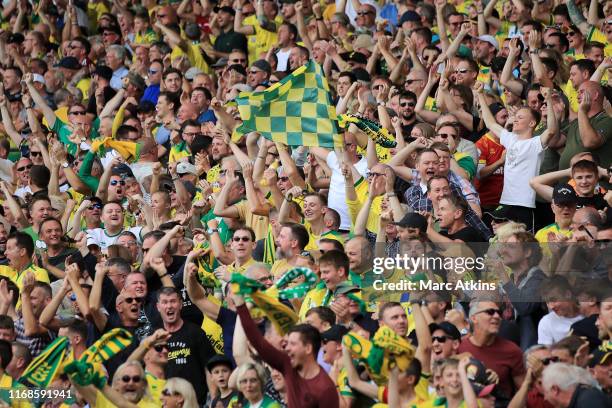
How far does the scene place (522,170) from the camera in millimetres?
13680

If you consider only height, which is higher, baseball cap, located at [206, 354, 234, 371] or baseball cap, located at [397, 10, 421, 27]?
baseball cap, located at [397, 10, 421, 27]

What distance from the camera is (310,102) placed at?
46.7ft

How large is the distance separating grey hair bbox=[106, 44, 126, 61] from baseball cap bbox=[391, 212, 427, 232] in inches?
330

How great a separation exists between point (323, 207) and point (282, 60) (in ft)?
16.3

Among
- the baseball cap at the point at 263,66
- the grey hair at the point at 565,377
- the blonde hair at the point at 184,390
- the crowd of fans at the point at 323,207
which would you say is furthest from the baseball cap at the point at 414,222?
the baseball cap at the point at 263,66

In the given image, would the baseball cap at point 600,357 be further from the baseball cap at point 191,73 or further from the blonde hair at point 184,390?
the baseball cap at point 191,73

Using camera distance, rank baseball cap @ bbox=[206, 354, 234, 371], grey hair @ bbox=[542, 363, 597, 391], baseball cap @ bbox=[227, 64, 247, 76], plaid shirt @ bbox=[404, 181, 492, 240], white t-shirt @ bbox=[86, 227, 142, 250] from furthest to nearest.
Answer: baseball cap @ bbox=[227, 64, 247, 76] → white t-shirt @ bbox=[86, 227, 142, 250] → plaid shirt @ bbox=[404, 181, 492, 240] → baseball cap @ bbox=[206, 354, 234, 371] → grey hair @ bbox=[542, 363, 597, 391]

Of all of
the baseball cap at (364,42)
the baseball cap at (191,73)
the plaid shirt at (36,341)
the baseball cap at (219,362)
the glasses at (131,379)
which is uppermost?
the baseball cap at (364,42)

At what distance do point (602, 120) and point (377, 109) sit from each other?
236 centimetres

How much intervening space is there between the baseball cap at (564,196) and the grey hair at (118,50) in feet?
28.7

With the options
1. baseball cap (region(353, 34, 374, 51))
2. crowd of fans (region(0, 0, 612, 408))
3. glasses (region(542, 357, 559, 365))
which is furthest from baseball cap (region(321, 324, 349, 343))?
baseball cap (region(353, 34, 374, 51))

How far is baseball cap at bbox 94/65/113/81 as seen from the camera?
19406 millimetres

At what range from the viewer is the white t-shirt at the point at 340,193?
13977mm

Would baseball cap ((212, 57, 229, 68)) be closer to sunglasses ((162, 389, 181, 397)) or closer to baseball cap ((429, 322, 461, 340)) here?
sunglasses ((162, 389, 181, 397))
